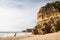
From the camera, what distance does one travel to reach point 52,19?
1122 inches

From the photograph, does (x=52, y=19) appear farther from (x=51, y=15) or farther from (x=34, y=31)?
(x=34, y=31)

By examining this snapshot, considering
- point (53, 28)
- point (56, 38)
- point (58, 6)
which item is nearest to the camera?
point (56, 38)

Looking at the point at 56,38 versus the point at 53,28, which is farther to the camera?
the point at 53,28

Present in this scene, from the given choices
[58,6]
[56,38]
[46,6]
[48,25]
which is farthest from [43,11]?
[56,38]

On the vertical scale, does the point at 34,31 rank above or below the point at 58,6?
below

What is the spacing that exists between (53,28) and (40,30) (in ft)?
10.5

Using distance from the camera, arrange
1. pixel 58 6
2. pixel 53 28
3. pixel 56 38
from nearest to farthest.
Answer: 1. pixel 56 38
2. pixel 53 28
3. pixel 58 6

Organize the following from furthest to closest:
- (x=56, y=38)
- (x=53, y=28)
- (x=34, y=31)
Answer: (x=34, y=31), (x=53, y=28), (x=56, y=38)

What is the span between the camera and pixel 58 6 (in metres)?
31.0

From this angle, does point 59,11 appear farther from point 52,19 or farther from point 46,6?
point 46,6

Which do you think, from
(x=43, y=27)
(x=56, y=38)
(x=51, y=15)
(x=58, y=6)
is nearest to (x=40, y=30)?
(x=43, y=27)

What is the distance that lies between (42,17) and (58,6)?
4141mm

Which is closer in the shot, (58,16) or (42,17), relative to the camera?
(58,16)

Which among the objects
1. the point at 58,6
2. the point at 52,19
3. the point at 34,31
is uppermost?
the point at 58,6
